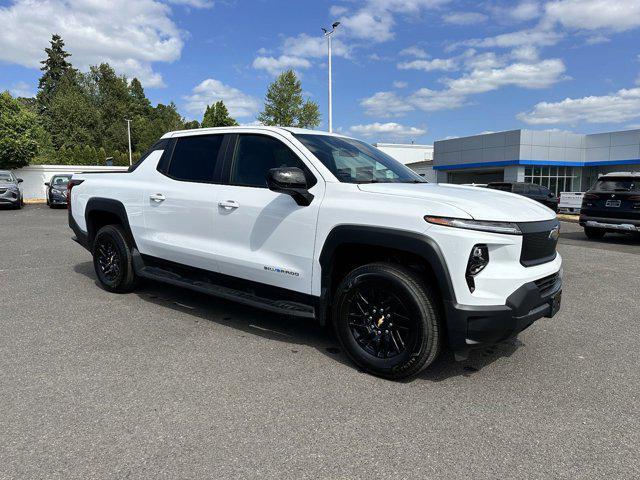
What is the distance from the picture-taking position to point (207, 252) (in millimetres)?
4402

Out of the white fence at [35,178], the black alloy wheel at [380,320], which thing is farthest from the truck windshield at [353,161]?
the white fence at [35,178]

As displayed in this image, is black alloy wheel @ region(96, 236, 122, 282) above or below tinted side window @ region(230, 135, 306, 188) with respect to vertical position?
below

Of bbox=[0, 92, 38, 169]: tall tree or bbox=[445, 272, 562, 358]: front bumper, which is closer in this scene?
bbox=[445, 272, 562, 358]: front bumper

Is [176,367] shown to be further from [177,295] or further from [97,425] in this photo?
[177,295]

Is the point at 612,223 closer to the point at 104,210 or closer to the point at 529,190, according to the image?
the point at 529,190

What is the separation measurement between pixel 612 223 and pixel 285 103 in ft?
96.7

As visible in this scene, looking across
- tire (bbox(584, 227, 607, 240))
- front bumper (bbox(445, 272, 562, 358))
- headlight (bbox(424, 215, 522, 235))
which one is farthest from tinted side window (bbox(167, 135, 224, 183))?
tire (bbox(584, 227, 607, 240))

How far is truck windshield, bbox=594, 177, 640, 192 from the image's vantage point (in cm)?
1133

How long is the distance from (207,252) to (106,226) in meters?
1.95

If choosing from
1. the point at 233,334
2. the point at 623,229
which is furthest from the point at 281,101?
the point at 233,334

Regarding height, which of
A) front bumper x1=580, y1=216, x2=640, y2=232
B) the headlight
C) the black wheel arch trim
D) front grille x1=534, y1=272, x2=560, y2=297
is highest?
the headlight

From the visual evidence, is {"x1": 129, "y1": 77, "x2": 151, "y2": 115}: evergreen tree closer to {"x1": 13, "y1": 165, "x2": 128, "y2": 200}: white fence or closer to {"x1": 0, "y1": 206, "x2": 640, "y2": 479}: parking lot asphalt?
{"x1": 13, "y1": 165, "x2": 128, "y2": 200}: white fence

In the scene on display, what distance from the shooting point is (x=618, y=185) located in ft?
38.2

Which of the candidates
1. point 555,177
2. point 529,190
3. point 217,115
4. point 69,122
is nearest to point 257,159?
point 529,190
